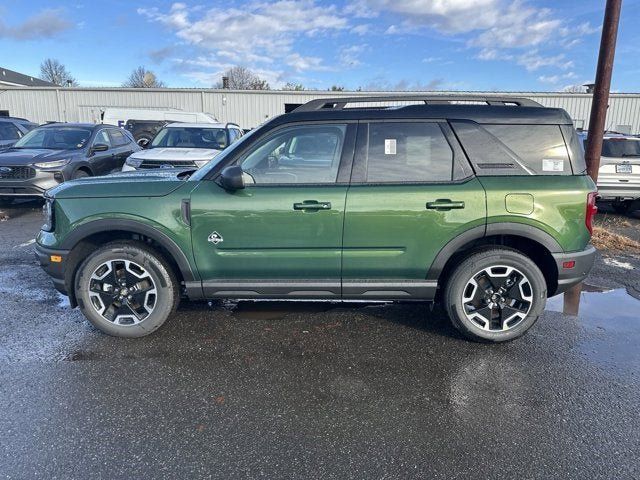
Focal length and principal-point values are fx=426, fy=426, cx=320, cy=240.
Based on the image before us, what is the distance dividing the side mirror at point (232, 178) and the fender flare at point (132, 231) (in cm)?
65

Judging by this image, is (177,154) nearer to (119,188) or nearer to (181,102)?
(119,188)

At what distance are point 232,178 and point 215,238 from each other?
51cm

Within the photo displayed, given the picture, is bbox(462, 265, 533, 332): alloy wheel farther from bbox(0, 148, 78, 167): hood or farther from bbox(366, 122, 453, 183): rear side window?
bbox(0, 148, 78, 167): hood

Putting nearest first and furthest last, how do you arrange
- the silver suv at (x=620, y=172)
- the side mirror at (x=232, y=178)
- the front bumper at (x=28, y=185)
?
the side mirror at (x=232, y=178) < the front bumper at (x=28, y=185) < the silver suv at (x=620, y=172)

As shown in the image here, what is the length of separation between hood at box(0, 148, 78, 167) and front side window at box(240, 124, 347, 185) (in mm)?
6750

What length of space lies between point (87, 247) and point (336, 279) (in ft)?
7.01

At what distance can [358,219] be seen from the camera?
3316 millimetres

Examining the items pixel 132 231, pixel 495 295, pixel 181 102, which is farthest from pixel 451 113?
pixel 181 102

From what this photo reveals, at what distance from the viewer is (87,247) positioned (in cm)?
363

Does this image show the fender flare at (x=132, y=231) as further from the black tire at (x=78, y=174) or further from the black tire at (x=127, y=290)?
the black tire at (x=78, y=174)

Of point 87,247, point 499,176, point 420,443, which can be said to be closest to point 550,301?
point 499,176

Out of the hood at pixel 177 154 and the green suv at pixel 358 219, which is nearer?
the green suv at pixel 358 219

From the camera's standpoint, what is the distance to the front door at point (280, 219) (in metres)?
3.33

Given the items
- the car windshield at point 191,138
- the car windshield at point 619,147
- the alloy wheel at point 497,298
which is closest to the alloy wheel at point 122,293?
the alloy wheel at point 497,298
